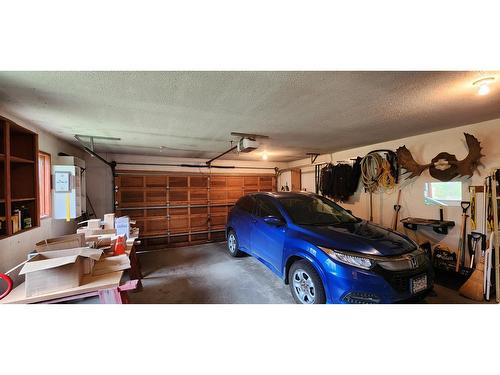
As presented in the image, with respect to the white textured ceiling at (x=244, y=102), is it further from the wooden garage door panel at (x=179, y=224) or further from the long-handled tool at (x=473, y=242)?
the wooden garage door panel at (x=179, y=224)

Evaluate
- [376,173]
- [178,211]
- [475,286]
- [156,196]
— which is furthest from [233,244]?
[475,286]

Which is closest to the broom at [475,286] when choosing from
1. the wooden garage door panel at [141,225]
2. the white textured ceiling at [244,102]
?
the white textured ceiling at [244,102]

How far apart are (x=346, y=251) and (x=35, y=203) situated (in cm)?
343

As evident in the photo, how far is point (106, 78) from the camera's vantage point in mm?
1625

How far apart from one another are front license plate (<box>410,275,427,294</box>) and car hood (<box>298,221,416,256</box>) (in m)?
0.27

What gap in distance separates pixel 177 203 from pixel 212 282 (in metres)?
3.09

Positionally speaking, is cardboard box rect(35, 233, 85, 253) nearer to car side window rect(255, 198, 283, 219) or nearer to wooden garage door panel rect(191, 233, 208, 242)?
car side window rect(255, 198, 283, 219)

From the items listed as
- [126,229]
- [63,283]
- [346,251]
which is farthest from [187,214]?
[346,251]

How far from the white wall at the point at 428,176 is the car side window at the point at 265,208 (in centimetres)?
274

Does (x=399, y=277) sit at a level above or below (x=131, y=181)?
below

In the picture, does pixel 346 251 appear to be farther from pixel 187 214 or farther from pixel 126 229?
pixel 187 214

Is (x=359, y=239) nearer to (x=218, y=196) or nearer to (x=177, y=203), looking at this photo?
(x=218, y=196)

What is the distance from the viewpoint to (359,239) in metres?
2.20

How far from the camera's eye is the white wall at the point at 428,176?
2842mm
